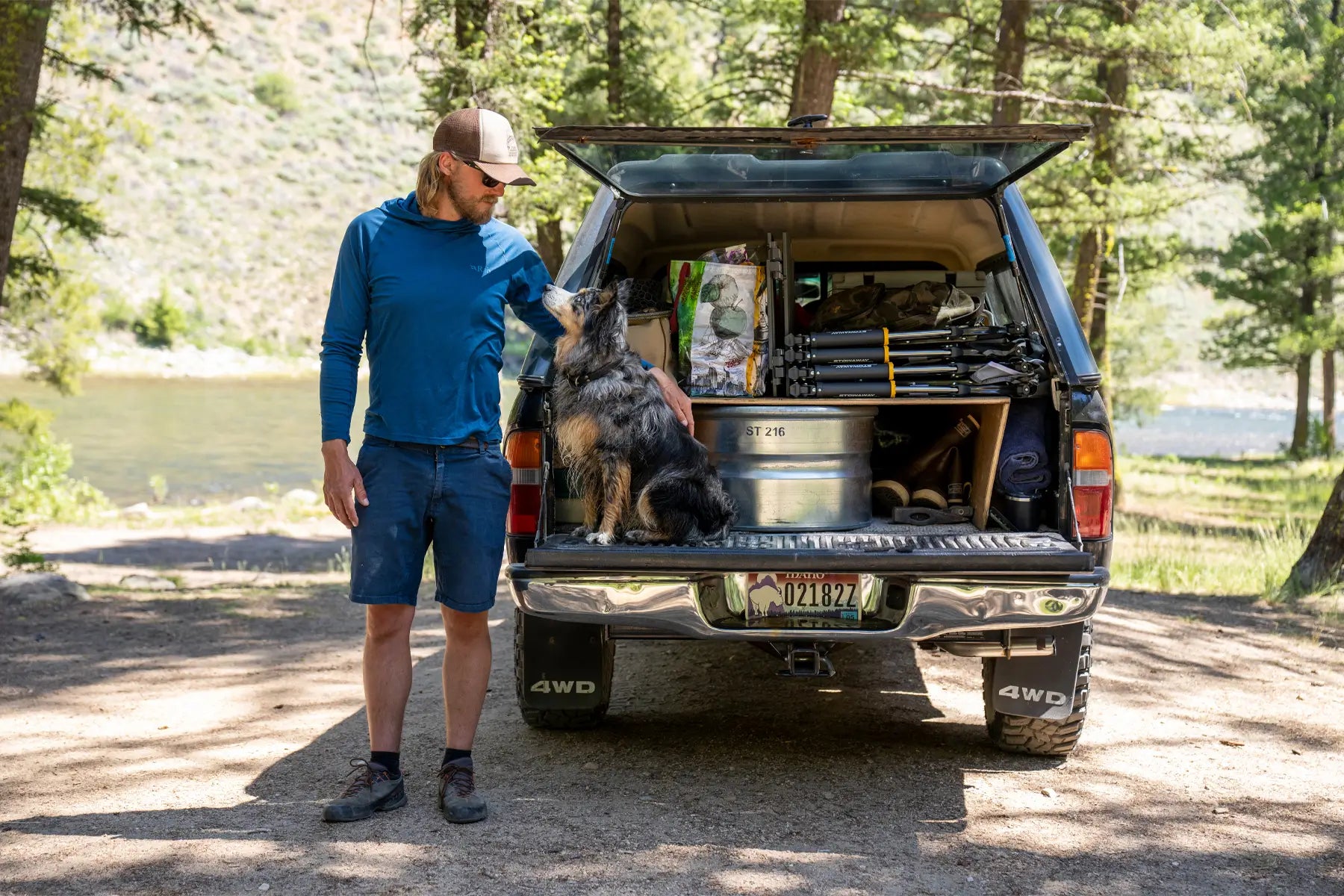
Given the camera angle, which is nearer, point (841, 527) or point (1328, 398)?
point (841, 527)

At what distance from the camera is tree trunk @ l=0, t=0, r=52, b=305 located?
854 centimetres

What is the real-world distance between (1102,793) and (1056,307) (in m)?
1.72

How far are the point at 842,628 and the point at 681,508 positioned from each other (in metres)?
0.68

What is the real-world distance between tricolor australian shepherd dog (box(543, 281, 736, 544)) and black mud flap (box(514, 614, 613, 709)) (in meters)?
0.58

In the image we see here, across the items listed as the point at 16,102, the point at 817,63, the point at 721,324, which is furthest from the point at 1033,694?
the point at 817,63

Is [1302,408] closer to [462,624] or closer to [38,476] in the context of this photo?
[38,476]

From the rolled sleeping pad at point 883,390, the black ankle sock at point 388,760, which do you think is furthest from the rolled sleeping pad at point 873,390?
the black ankle sock at point 388,760

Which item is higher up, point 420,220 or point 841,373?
point 420,220

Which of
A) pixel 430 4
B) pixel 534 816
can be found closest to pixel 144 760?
pixel 534 816

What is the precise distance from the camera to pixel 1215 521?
19.2m

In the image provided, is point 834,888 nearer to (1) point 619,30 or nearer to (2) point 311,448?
(1) point 619,30

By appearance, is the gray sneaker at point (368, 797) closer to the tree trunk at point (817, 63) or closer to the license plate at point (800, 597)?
the license plate at point (800, 597)

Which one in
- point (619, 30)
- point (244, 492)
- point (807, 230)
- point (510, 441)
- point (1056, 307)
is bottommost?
point (244, 492)

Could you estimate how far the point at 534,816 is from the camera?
4.24 meters
